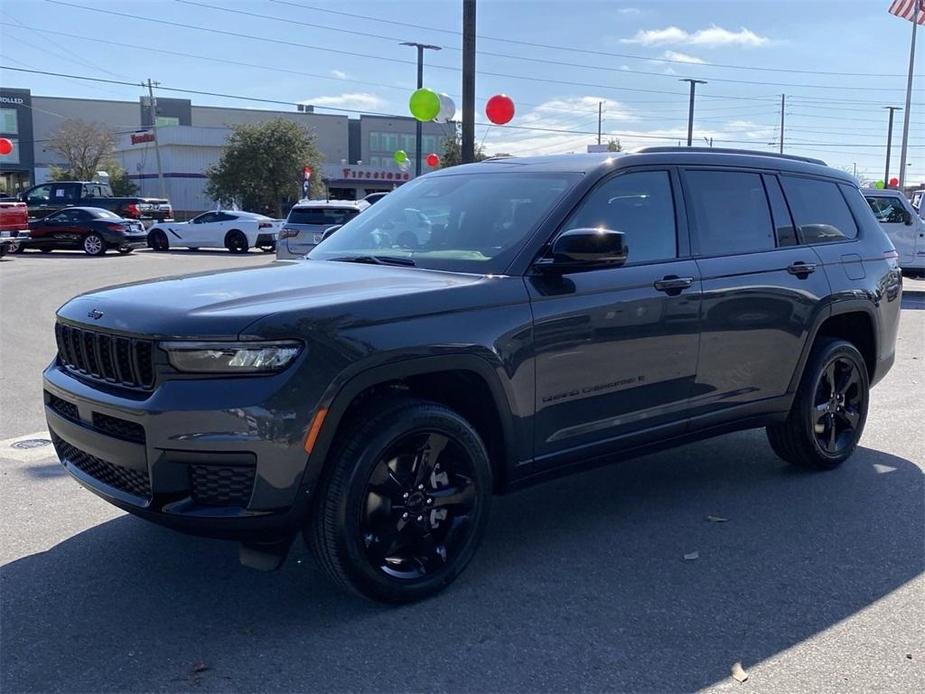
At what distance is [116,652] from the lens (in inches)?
130

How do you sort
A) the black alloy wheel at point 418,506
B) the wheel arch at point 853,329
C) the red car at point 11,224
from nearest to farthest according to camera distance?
the black alloy wheel at point 418,506, the wheel arch at point 853,329, the red car at point 11,224

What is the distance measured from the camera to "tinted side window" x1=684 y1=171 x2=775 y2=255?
16.1ft

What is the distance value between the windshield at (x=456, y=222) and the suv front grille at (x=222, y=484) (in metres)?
1.44

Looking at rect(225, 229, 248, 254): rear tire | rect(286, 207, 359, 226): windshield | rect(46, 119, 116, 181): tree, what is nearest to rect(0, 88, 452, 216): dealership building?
rect(46, 119, 116, 181): tree

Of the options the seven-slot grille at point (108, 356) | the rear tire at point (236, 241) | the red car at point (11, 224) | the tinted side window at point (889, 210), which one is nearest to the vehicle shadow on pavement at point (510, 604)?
the seven-slot grille at point (108, 356)

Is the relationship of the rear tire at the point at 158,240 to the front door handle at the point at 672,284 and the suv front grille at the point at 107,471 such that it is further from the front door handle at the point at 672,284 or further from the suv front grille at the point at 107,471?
the front door handle at the point at 672,284

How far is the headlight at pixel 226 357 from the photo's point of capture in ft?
10.6

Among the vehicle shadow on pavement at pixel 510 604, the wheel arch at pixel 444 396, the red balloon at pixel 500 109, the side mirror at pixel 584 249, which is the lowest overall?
the vehicle shadow on pavement at pixel 510 604

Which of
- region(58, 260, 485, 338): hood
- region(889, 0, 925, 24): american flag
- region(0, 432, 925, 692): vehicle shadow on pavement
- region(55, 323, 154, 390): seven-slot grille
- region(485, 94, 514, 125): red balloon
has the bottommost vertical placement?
region(0, 432, 925, 692): vehicle shadow on pavement

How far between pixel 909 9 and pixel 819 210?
87.1 feet

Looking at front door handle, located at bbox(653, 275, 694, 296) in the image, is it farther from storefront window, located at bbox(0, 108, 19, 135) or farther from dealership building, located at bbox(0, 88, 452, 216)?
storefront window, located at bbox(0, 108, 19, 135)

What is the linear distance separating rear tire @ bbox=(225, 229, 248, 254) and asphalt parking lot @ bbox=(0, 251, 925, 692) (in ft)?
77.6

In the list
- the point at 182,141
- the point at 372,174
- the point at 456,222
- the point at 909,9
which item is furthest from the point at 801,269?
the point at 372,174

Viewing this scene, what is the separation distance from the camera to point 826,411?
5.65 metres
